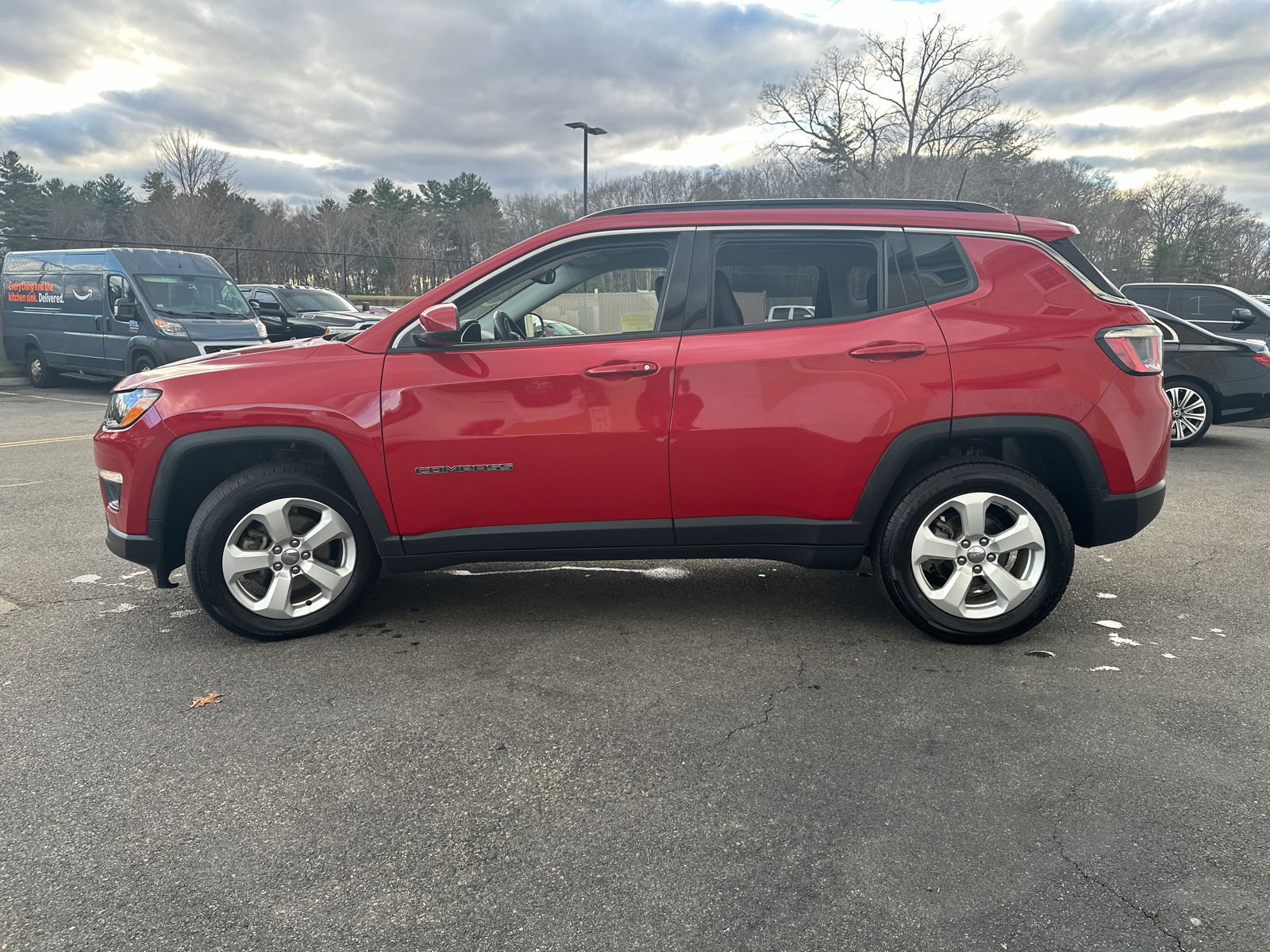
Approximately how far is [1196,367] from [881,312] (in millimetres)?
7712

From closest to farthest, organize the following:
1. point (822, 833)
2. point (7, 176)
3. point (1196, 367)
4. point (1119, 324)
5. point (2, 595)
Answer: point (822, 833)
point (1119, 324)
point (2, 595)
point (1196, 367)
point (7, 176)

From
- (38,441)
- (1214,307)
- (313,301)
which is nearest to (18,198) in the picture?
(313,301)

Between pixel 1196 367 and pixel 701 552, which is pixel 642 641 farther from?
pixel 1196 367

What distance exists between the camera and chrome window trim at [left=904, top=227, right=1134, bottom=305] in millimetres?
3721

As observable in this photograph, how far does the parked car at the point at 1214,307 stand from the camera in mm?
11062

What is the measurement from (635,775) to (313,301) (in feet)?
60.4

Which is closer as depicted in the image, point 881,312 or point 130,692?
point 130,692

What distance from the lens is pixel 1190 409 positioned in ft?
31.6

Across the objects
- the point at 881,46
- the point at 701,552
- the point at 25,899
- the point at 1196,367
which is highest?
the point at 881,46

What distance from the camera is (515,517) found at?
12.3ft

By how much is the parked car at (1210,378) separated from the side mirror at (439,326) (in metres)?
8.70

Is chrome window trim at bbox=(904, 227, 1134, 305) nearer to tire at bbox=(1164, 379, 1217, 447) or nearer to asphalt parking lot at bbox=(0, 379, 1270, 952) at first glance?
asphalt parking lot at bbox=(0, 379, 1270, 952)

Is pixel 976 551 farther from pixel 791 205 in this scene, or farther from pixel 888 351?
pixel 791 205

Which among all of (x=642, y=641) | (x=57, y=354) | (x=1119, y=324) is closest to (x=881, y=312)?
(x=1119, y=324)
